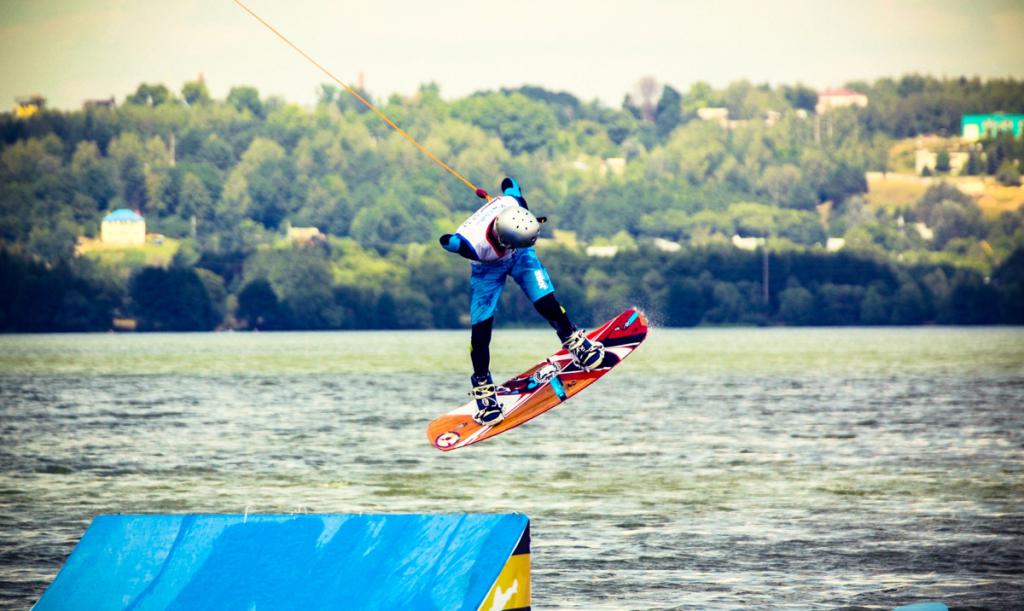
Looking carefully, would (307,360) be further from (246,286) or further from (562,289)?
(246,286)

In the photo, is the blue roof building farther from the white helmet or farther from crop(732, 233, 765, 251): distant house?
the white helmet

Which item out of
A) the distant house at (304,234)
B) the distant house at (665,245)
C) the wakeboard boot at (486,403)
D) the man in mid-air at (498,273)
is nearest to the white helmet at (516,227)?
the man in mid-air at (498,273)

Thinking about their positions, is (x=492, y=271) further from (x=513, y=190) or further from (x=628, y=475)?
(x=628, y=475)

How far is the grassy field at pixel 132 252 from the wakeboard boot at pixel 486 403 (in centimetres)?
15920

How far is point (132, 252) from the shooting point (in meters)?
178

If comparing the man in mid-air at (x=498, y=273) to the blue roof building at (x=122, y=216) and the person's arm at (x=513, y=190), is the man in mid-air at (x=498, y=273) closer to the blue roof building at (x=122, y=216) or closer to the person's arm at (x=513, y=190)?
the person's arm at (x=513, y=190)

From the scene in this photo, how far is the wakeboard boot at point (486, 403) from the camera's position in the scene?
49.5 ft

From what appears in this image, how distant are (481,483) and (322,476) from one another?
10.7 feet

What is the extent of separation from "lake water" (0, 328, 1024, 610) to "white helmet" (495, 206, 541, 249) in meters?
3.23

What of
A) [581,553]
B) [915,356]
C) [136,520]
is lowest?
[915,356]

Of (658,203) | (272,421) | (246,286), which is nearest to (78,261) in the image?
(246,286)

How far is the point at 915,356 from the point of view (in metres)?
122

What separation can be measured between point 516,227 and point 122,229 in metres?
Result: 181

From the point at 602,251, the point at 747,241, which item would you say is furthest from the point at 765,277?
the point at 747,241
